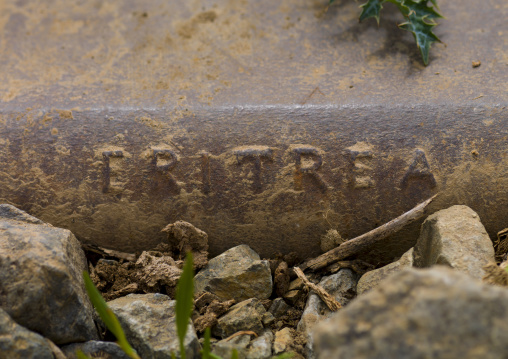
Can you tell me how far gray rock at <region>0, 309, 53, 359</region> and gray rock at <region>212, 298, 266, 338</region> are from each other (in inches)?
17.1

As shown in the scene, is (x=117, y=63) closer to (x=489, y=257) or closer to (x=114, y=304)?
(x=114, y=304)

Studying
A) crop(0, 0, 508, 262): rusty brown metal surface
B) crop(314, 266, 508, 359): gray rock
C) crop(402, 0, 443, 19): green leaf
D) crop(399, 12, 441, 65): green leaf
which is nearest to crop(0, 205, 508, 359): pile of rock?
crop(314, 266, 508, 359): gray rock

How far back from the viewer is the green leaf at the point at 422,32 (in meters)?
1.65

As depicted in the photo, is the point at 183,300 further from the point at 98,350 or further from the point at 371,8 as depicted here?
the point at 371,8

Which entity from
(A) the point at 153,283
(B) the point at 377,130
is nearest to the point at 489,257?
(B) the point at 377,130

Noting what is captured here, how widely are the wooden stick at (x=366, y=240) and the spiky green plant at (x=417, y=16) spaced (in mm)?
518

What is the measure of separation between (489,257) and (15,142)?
56.5 inches

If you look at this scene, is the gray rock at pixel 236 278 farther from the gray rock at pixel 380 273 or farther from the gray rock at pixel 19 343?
the gray rock at pixel 19 343

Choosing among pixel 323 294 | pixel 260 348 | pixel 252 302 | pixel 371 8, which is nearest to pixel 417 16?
pixel 371 8

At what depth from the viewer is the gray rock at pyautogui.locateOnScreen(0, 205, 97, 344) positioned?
1.14m

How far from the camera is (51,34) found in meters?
1.86

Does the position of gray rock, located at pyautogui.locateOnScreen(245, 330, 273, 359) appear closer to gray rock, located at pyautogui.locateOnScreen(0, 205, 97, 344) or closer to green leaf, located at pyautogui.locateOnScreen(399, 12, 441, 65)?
gray rock, located at pyautogui.locateOnScreen(0, 205, 97, 344)

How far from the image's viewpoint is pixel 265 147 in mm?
1541

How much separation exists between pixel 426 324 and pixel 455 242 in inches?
23.8
